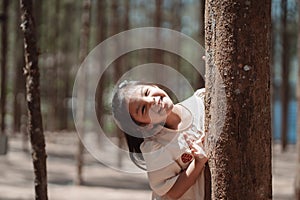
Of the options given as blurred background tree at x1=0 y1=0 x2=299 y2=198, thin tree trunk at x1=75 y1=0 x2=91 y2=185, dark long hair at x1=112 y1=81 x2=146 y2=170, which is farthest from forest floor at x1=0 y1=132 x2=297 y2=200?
dark long hair at x1=112 y1=81 x2=146 y2=170

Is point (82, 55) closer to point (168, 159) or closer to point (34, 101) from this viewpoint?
point (34, 101)

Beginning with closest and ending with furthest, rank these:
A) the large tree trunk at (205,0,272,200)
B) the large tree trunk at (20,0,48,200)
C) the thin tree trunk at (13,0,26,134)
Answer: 1. the large tree trunk at (205,0,272,200)
2. the large tree trunk at (20,0,48,200)
3. the thin tree trunk at (13,0,26,134)

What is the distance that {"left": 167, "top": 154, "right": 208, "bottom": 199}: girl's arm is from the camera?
164 centimetres

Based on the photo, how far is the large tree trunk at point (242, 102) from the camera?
156 cm

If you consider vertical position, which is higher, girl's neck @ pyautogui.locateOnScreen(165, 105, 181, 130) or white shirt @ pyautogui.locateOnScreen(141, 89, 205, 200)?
girl's neck @ pyautogui.locateOnScreen(165, 105, 181, 130)

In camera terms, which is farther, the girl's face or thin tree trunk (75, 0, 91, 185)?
thin tree trunk (75, 0, 91, 185)

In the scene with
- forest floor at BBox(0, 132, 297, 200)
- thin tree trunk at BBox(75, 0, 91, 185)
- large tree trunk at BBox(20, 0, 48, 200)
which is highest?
large tree trunk at BBox(20, 0, 48, 200)

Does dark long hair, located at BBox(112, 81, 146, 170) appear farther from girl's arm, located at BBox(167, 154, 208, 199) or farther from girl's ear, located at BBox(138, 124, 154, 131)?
girl's arm, located at BBox(167, 154, 208, 199)

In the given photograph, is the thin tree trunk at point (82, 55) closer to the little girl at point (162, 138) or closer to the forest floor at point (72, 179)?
the forest floor at point (72, 179)

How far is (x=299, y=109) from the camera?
5.95m

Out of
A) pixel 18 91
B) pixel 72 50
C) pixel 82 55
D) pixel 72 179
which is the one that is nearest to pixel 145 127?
pixel 82 55

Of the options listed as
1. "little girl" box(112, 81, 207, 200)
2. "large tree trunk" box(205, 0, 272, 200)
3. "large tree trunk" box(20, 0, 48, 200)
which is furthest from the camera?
"large tree trunk" box(20, 0, 48, 200)

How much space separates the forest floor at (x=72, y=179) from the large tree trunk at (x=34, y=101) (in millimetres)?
4789

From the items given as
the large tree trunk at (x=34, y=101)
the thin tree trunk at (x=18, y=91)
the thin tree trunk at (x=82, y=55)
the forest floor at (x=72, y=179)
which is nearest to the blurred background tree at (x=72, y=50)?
the thin tree trunk at (x=18, y=91)
